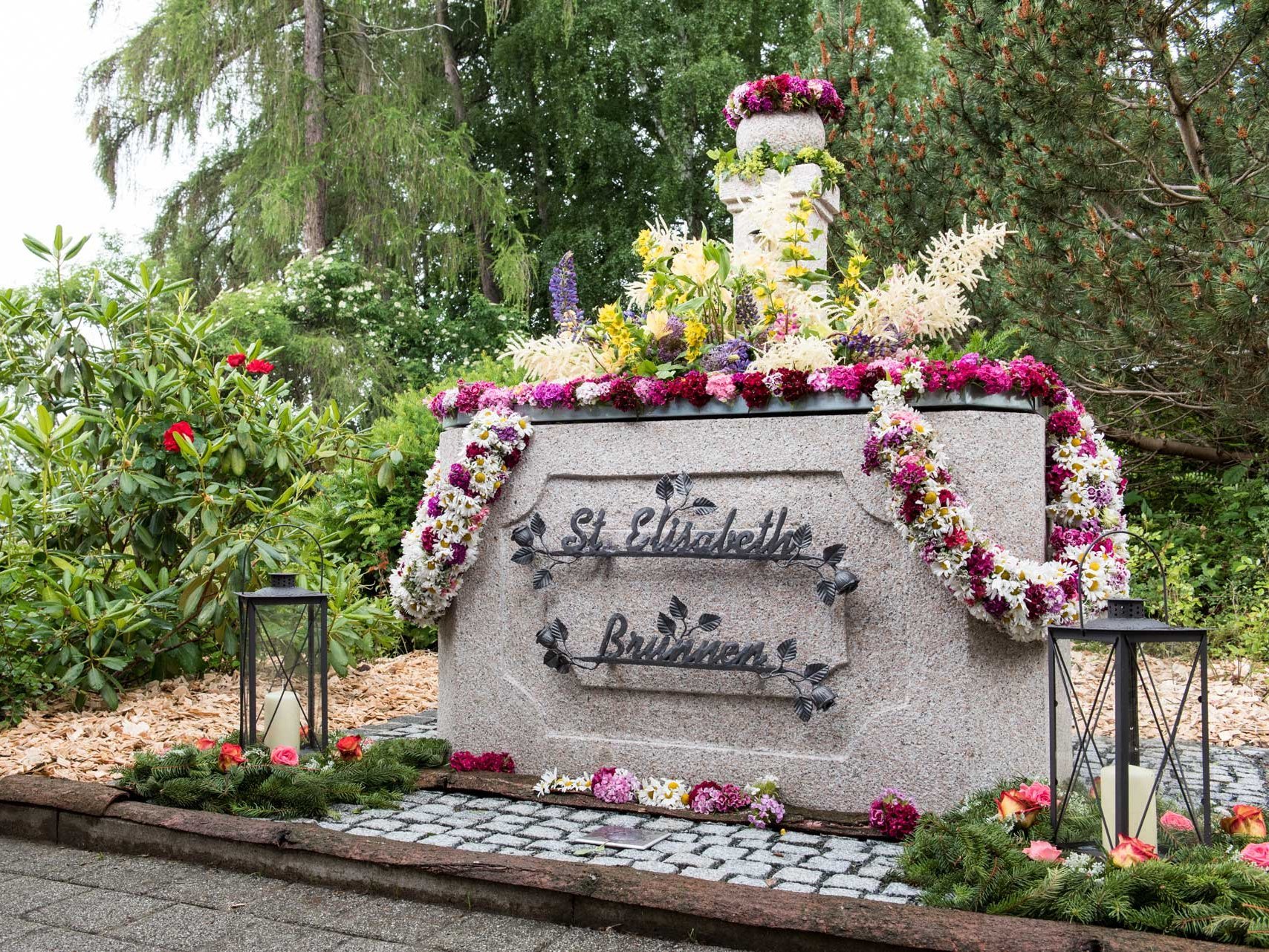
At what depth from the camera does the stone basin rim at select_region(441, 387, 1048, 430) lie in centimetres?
404

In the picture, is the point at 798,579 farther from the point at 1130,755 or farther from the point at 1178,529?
the point at 1178,529

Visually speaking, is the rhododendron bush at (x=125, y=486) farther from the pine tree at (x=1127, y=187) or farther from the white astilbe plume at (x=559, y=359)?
the pine tree at (x=1127, y=187)

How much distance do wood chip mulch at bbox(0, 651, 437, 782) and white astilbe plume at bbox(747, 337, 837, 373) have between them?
3059mm

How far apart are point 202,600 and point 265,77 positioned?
1359cm

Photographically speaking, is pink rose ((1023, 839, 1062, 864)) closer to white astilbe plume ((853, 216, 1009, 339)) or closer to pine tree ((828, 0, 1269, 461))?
white astilbe plume ((853, 216, 1009, 339))

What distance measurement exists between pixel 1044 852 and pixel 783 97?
4.24 metres

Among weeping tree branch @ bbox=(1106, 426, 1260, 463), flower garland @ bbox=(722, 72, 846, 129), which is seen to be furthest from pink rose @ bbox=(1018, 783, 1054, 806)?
weeping tree branch @ bbox=(1106, 426, 1260, 463)

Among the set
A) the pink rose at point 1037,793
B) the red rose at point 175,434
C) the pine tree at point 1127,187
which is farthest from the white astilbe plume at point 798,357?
the pine tree at point 1127,187

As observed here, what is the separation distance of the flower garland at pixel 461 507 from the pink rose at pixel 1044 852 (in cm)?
249

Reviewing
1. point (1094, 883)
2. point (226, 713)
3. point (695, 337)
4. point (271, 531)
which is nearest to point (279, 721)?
point (226, 713)

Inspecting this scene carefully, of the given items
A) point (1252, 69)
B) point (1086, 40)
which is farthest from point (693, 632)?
point (1252, 69)

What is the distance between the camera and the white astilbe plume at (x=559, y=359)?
497 centimetres

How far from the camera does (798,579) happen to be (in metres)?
4.26

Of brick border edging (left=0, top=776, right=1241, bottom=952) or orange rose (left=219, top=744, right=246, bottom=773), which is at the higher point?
orange rose (left=219, top=744, right=246, bottom=773)
